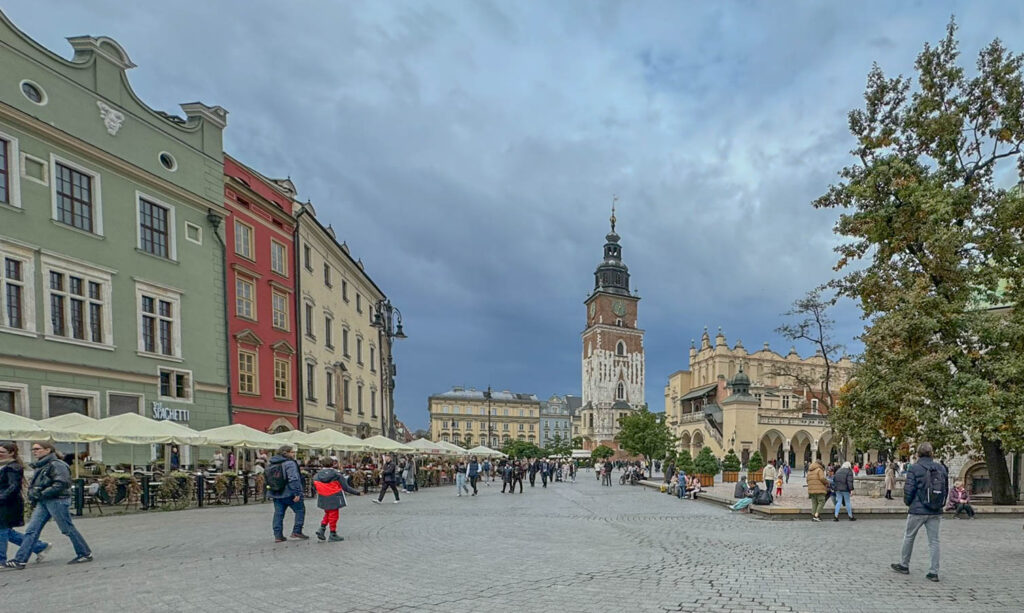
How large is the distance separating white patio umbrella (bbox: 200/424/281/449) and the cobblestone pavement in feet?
15.1

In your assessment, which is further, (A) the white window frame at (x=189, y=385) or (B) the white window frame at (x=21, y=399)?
(A) the white window frame at (x=189, y=385)

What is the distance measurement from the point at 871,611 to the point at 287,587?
6.22 m

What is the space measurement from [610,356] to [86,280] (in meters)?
94.9

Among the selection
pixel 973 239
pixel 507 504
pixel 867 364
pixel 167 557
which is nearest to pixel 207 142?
pixel 507 504

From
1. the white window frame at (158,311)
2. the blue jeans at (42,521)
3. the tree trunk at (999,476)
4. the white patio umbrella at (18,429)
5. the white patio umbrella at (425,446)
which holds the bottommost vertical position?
the white patio umbrella at (425,446)

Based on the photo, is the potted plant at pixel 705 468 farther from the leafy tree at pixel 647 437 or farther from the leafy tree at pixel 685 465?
the leafy tree at pixel 647 437

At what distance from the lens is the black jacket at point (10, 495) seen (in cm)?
799

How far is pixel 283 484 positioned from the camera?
9.72 metres

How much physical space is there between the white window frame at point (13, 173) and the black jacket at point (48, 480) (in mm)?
12657

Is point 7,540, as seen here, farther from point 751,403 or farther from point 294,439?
point 751,403

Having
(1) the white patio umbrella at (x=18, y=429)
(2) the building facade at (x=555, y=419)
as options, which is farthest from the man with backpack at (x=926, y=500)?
(2) the building facade at (x=555, y=419)

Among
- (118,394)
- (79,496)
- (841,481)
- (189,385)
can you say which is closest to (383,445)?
(189,385)

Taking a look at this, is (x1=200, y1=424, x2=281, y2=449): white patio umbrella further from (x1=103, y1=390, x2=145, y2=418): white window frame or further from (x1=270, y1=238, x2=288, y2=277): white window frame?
(x1=270, y1=238, x2=288, y2=277): white window frame

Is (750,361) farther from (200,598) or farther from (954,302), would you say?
(200,598)
